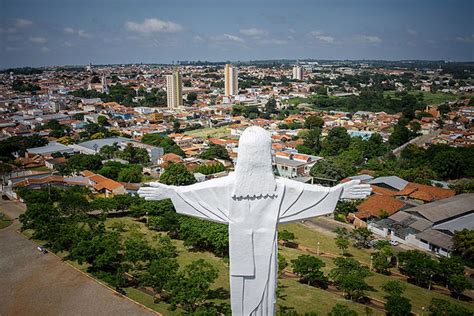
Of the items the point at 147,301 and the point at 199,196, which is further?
the point at 147,301

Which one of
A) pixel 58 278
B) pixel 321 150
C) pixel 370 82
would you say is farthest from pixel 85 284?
pixel 370 82

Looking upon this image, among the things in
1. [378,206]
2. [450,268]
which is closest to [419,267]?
[450,268]

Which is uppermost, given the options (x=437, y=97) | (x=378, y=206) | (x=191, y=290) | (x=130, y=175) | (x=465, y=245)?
(x=437, y=97)

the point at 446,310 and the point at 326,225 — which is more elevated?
the point at 446,310

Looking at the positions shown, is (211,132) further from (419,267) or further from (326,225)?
(419,267)

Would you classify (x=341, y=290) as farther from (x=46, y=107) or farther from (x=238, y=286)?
(x=46, y=107)

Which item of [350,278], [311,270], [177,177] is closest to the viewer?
[350,278]

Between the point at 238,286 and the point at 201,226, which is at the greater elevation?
the point at 238,286
